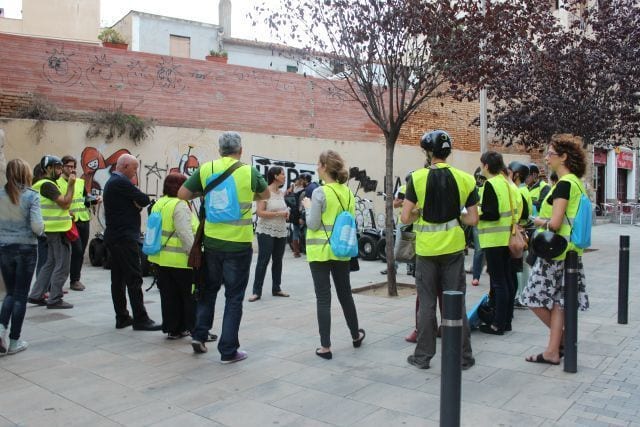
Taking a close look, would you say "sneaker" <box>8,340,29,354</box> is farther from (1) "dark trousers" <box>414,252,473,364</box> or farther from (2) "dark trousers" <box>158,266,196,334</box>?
(1) "dark trousers" <box>414,252,473,364</box>

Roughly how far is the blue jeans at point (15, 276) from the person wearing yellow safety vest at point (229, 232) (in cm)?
166

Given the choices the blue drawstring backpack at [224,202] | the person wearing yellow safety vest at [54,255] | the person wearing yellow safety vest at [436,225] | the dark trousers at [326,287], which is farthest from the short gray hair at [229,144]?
the person wearing yellow safety vest at [54,255]

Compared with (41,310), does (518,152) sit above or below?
above

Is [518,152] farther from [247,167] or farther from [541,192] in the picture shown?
[247,167]

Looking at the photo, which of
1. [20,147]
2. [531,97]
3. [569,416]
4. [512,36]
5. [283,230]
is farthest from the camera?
[531,97]

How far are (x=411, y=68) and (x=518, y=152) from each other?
14849 mm

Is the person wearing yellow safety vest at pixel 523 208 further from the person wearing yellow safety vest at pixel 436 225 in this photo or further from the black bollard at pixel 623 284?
the person wearing yellow safety vest at pixel 436 225

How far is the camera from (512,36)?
9.23m

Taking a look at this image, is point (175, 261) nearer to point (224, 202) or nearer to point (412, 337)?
point (224, 202)

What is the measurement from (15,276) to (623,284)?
6586 mm

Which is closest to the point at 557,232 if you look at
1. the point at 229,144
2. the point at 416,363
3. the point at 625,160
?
the point at 416,363

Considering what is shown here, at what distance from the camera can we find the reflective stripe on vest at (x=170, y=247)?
5.67 m

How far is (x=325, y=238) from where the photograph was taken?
5.28 meters

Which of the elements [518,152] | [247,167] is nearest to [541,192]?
[247,167]
